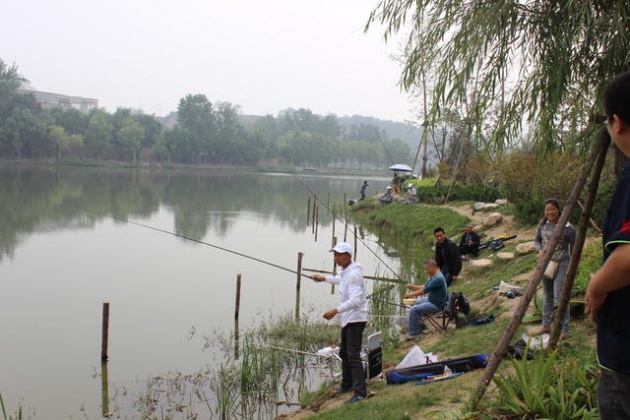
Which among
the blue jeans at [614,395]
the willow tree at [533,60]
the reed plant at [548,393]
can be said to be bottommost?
the reed plant at [548,393]

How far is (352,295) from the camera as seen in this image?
232 inches

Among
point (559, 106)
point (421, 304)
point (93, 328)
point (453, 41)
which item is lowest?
point (93, 328)

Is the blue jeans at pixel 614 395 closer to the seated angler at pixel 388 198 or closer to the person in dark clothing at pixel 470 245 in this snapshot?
the person in dark clothing at pixel 470 245

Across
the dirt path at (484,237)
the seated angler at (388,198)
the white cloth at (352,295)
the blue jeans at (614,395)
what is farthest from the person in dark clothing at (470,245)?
the seated angler at (388,198)

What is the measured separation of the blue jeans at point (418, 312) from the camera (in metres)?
8.59

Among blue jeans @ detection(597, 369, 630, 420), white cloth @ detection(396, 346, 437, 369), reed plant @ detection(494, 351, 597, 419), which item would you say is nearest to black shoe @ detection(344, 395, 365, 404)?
white cloth @ detection(396, 346, 437, 369)

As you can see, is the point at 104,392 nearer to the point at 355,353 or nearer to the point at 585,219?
the point at 355,353

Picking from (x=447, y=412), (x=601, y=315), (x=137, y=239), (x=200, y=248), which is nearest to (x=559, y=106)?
(x=447, y=412)

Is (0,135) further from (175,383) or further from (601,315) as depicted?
(601,315)

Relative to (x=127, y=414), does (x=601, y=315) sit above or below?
above

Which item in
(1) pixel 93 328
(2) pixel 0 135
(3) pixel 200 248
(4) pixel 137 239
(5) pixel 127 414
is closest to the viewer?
(5) pixel 127 414

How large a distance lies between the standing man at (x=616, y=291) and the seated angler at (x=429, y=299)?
6.35 metres

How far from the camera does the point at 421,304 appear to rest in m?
8.64

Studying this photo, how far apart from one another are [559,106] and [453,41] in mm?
1098
